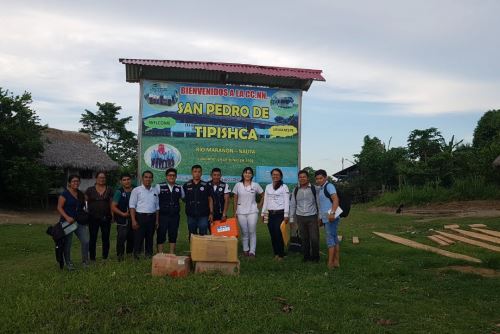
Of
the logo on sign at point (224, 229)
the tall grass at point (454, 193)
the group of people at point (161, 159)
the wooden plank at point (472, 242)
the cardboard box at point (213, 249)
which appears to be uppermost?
the group of people at point (161, 159)

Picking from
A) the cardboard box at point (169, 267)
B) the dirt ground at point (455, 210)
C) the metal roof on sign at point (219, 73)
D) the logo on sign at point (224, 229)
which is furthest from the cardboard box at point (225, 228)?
the dirt ground at point (455, 210)

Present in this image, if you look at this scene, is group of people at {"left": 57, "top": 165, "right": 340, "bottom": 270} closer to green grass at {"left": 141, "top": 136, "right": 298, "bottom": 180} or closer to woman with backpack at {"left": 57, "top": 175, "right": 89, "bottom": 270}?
woman with backpack at {"left": 57, "top": 175, "right": 89, "bottom": 270}

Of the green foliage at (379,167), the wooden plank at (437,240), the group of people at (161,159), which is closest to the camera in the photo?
the group of people at (161,159)

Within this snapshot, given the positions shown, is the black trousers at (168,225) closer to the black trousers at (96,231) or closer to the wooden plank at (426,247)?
the black trousers at (96,231)

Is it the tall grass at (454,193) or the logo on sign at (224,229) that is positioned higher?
the tall grass at (454,193)

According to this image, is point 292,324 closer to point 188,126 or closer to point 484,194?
point 188,126

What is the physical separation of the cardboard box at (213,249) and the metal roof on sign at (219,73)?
441 cm

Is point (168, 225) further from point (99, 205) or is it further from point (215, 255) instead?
point (215, 255)

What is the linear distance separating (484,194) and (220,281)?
1960 centimetres

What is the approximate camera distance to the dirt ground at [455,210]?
18.4 m

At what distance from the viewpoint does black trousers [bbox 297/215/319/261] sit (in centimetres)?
829

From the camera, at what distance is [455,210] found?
803 inches

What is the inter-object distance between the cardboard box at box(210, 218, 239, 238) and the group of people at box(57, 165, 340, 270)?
18 centimetres

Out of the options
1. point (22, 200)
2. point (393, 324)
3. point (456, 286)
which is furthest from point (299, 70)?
point (22, 200)
